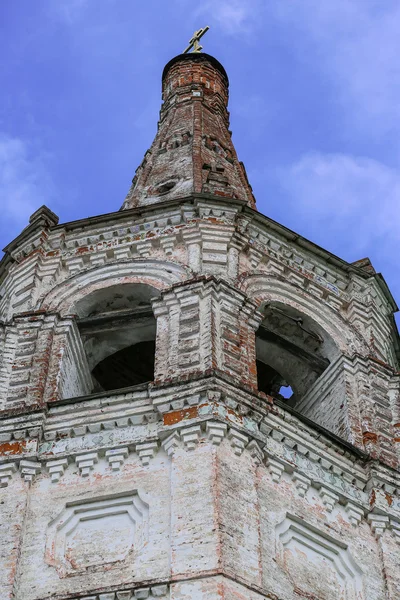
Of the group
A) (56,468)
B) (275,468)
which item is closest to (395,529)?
(275,468)

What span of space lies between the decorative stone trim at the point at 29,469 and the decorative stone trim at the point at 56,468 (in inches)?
5.8

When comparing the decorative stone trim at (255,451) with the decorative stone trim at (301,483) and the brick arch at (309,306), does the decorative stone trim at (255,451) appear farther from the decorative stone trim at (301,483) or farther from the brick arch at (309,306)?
the brick arch at (309,306)

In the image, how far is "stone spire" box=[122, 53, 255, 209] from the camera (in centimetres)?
2585

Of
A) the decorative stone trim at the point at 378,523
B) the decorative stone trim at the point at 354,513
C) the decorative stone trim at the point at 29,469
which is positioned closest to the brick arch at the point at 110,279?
the decorative stone trim at the point at 29,469

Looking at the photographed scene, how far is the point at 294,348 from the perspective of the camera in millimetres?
22297

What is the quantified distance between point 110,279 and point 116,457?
508cm

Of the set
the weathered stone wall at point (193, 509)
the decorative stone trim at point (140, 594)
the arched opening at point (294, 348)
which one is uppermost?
the arched opening at point (294, 348)

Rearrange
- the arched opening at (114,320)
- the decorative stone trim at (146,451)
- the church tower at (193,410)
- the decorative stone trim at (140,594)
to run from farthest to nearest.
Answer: the arched opening at (114,320) < the decorative stone trim at (146,451) < the church tower at (193,410) < the decorative stone trim at (140,594)

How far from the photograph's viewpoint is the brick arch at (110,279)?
21.6 m

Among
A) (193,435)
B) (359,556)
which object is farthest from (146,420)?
(359,556)

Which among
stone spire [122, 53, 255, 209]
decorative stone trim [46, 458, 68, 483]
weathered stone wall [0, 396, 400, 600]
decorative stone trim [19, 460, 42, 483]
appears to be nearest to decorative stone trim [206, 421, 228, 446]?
weathered stone wall [0, 396, 400, 600]

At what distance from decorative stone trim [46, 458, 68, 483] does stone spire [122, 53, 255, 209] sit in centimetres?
698

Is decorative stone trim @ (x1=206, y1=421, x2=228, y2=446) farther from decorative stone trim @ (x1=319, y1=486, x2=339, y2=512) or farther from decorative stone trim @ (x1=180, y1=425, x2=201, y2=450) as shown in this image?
decorative stone trim @ (x1=319, y1=486, x2=339, y2=512)

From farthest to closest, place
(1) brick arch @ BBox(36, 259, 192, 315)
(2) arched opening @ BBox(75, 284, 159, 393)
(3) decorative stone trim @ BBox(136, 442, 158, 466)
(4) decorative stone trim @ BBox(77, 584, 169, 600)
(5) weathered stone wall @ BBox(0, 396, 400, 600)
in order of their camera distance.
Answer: (2) arched opening @ BBox(75, 284, 159, 393) < (1) brick arch @ BBox(36, 259, 192, 315) < (3) decorative stone trim @ BBox(136, 442, 158, 466) < (5) weathered stone wall @ BBox(0, 396, 400, 600) < (4) decorative stone trim @ BBox(77, 584, 169, 600)
